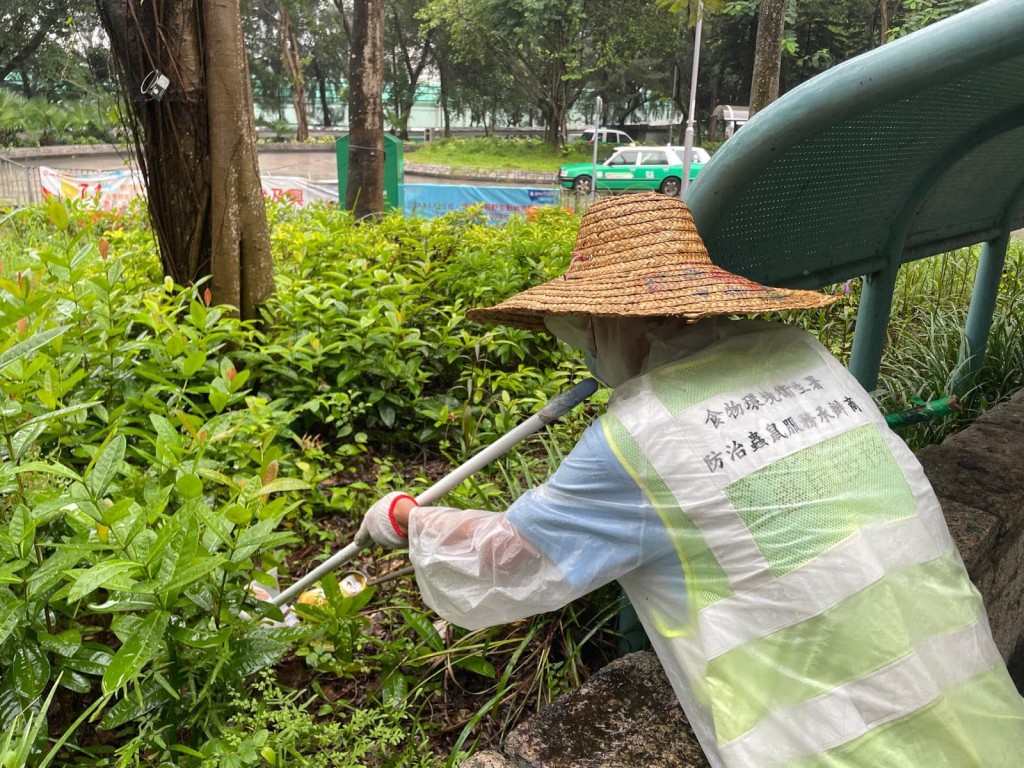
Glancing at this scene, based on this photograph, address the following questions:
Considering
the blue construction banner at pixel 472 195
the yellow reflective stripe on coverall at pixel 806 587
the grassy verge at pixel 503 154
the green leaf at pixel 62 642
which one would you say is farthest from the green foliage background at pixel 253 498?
the grassy verge at pixel 503 154

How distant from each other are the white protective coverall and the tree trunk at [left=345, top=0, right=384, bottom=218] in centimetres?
622

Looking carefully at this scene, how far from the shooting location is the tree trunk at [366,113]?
731 centimetres

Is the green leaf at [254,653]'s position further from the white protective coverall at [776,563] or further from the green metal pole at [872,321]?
the green metal pole at [872,321]

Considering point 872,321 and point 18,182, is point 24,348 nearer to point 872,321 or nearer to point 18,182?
point 872,321

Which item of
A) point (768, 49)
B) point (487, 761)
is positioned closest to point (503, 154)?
point (768, 49)

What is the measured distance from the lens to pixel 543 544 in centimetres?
152

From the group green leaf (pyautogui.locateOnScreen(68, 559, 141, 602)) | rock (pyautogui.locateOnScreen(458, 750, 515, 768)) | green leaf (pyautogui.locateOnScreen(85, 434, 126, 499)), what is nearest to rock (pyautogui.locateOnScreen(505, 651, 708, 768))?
rock (pyautogui.locateOnScreen(458, 750, 515, 768))

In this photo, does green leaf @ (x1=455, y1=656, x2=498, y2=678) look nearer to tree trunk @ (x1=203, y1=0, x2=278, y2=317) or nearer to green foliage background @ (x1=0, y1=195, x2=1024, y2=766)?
green foliage background @ (x1=0, y1=195, x2=1024, y2=766)

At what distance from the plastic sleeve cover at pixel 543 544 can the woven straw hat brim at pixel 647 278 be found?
0.26 m

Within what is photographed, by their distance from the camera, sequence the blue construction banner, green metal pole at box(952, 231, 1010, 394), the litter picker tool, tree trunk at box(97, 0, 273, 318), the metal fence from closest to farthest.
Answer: the litter picker tool, tree trunk at box(97, 0, 273, 318), green metal pole at box(952, 231, 1010, 394), the metal fence, the blue construction banner

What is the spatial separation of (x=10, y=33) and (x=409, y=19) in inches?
615

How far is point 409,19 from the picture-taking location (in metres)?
35.6

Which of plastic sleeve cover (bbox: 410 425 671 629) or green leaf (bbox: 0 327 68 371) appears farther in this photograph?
green leaf (bbox: 0 327 68 371)

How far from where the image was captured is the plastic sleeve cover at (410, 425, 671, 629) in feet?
4.71
